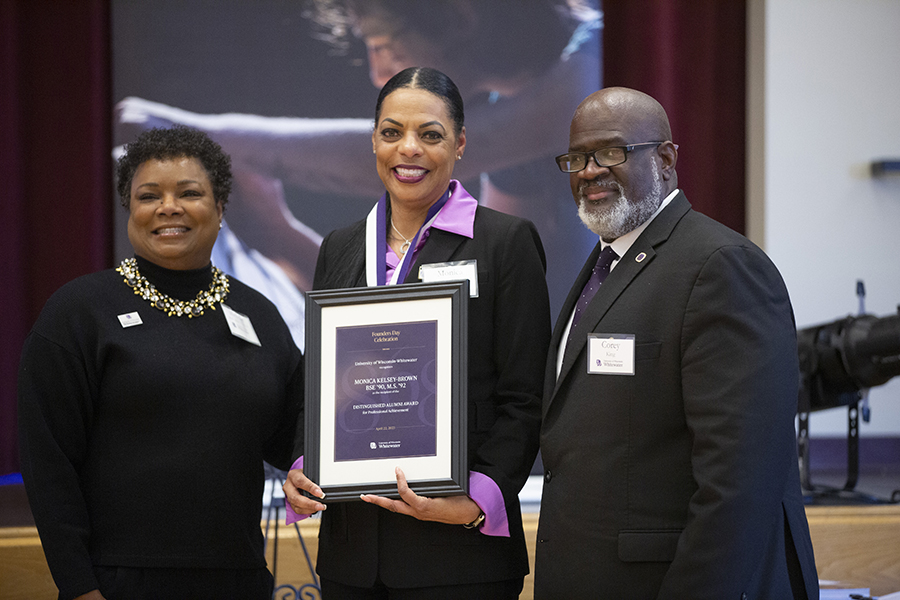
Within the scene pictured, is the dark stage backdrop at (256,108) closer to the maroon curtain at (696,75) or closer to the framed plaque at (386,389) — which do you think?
the maroon curtain at (696,75)

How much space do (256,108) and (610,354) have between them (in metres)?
3.41

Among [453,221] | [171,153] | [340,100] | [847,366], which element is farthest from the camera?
[340,100]

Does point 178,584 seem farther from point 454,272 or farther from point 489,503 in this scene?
point 454,272

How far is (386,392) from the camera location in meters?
1.89

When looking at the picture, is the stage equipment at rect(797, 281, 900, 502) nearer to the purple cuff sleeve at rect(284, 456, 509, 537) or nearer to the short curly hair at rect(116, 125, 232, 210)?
the purple cuff sleeve at rect(284, 456, 509, 537)

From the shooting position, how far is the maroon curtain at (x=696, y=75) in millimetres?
4645

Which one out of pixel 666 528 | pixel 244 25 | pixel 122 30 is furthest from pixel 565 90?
pixel 666 528

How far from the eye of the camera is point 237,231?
463 centimetres

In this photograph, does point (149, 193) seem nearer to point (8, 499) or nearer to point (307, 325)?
point (307, 325)

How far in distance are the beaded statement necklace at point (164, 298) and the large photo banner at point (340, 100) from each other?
7.61 ft

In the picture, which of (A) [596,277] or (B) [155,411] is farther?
(B) [155,411]

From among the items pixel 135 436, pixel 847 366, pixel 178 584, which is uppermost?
pixel 847 366

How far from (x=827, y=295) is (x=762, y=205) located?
62cm

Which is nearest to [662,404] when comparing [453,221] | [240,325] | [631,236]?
[631,236]
